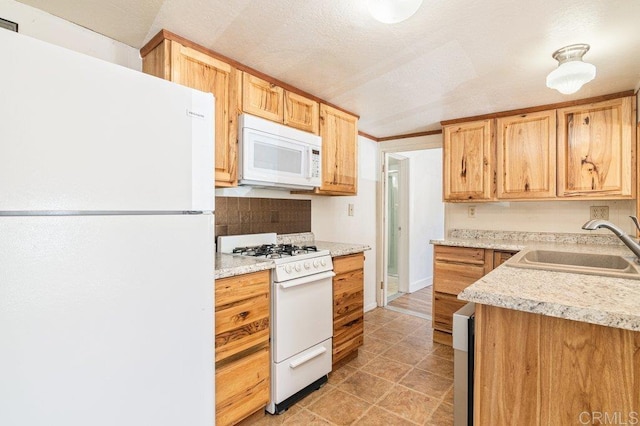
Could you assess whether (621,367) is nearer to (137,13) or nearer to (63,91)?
(63,91)

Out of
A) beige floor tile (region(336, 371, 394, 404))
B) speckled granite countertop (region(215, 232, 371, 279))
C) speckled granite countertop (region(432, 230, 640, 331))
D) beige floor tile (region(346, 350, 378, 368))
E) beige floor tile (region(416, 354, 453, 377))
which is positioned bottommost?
beige floor tile (region(336, 371, 394, 404))

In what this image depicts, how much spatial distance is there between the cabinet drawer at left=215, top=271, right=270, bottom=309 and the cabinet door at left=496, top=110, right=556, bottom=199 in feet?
7.77

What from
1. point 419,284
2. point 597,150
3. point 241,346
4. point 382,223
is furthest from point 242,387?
point 419,284

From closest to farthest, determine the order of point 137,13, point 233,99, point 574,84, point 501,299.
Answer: point 501,299, point 137,13, point 574,84, point 233,99

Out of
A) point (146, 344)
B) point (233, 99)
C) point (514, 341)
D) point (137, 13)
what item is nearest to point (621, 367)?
point (514, 341)

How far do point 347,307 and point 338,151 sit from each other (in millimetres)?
1335

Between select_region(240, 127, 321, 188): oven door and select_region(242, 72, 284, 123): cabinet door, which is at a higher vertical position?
select_region(242, 72, 284, 123): cabinet door

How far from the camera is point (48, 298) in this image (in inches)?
35.0

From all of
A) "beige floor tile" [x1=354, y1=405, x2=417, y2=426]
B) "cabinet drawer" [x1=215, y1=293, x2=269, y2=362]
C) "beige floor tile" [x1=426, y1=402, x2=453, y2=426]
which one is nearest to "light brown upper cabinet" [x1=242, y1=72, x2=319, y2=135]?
"cabinet drawer" [x1=215, y1=293, x2=269, y2=362]

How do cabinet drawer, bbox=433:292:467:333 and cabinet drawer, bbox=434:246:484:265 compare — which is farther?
cabinet drawer, bbox=433:292:467:333

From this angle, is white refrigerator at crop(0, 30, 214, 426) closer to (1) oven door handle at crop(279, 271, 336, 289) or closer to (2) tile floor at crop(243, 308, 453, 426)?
(1) oven door handle at crop(279, 271, 336, 289)

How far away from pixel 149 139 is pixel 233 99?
3.22ft

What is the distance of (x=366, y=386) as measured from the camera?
2.18 m

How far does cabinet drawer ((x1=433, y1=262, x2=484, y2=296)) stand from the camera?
2.74 meters
